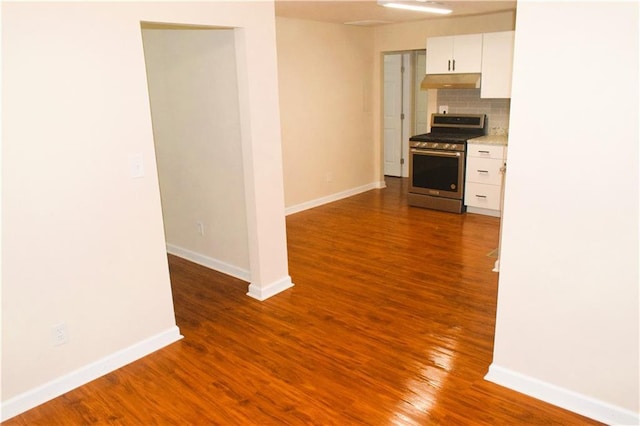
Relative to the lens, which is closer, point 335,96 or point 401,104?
point 335,96

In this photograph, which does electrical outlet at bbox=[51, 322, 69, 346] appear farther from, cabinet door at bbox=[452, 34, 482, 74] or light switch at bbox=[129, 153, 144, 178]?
cabinet door at bbox=[452, 34, 482, 74]

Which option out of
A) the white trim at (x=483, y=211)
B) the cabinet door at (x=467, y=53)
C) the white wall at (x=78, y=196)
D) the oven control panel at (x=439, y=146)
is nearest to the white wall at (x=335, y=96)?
the cabinet door at (x=467, y=53)

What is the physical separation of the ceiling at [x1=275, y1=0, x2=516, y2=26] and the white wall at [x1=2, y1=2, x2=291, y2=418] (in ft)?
5.95

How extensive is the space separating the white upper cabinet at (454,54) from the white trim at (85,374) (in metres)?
4.58

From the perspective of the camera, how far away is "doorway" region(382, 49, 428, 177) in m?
7.66

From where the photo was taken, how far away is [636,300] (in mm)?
2143

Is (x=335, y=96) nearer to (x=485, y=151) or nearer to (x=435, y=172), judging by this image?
(x=435, y=172)

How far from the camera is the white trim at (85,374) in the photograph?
98.2 inches

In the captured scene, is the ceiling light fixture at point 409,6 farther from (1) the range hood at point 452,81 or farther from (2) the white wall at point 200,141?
(2) the white wall at point 200,141

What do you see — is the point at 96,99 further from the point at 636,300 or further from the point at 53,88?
the point at 636,300

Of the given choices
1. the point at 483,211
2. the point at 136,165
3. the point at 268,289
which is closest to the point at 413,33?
the point at 483,211

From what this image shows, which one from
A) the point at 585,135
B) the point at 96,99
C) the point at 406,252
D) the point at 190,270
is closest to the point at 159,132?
the point at 190,270

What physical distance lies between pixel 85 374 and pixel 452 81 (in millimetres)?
5066

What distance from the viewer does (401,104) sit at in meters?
7.84
